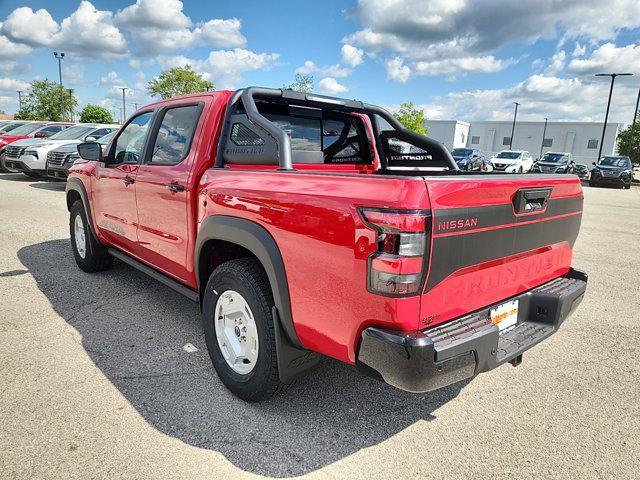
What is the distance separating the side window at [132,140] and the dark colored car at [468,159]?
1955 centimetres

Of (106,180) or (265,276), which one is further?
(106,180)

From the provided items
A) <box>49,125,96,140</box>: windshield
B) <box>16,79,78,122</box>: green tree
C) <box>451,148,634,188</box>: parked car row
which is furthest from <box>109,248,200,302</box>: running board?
Result: <box>16,79,78,122</box>: green tree

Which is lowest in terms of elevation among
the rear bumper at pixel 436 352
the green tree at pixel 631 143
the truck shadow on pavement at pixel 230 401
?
the truck shadow on pavement at pixel 230 401

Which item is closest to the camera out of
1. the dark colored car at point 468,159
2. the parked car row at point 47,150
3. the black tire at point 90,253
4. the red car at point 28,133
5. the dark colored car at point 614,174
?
the black tire at point 90,253

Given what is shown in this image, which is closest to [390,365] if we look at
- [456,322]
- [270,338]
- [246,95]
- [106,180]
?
[456,322]

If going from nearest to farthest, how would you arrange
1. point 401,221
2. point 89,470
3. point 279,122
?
point 401,221 → point 89,470 → point 279,122

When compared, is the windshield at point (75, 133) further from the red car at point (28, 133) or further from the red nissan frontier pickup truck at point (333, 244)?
the red nissan frontier pickup truck at point (333, 244)

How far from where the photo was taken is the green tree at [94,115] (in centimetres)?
5867

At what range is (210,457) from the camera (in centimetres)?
228

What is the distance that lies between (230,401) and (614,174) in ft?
85.7

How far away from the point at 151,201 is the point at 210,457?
210cm

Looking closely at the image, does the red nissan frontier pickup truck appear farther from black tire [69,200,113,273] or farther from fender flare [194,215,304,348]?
black tire [69,200,113,273]

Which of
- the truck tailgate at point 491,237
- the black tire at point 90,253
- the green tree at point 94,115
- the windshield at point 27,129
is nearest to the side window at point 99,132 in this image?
the windshield at point 27,129

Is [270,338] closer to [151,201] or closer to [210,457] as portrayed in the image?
[210,457]
